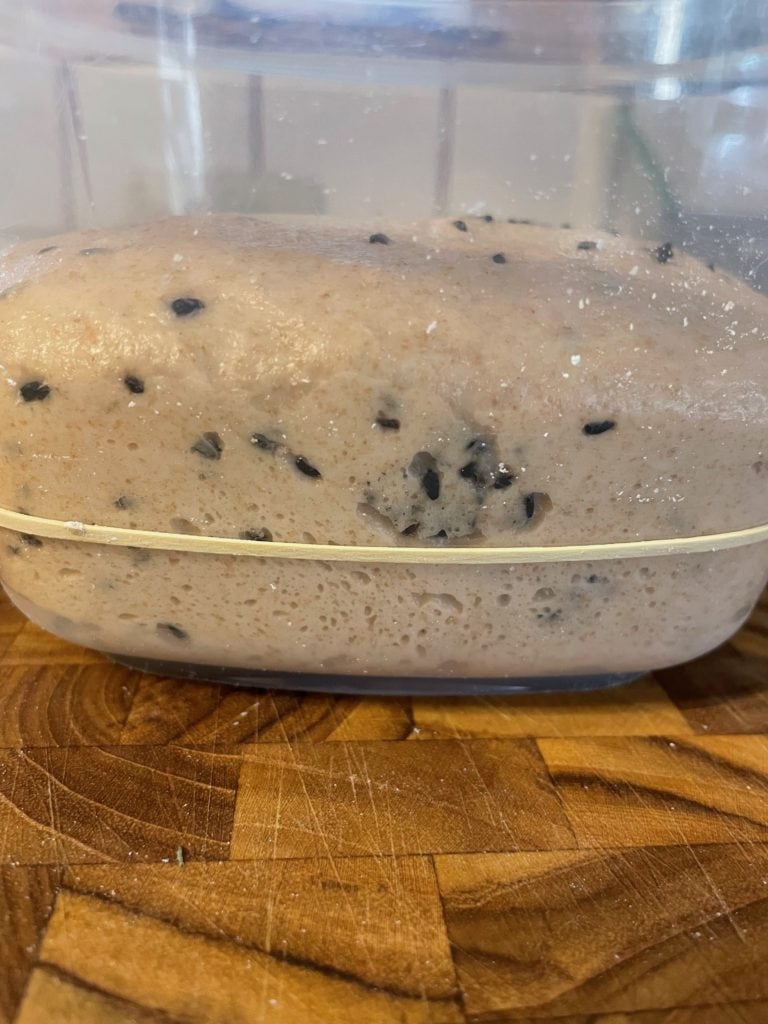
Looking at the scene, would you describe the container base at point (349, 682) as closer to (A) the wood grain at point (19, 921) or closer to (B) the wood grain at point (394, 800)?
(B) the wood grain at point (394, 800)

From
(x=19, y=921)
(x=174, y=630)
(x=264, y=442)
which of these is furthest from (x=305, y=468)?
(x=19, y=921)

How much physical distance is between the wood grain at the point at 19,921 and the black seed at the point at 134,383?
0.23m

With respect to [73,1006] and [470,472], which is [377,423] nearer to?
[470,472]

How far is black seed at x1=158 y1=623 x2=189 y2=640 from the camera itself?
466mm

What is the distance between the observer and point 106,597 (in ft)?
1.50

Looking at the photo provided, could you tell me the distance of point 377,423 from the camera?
40 cm

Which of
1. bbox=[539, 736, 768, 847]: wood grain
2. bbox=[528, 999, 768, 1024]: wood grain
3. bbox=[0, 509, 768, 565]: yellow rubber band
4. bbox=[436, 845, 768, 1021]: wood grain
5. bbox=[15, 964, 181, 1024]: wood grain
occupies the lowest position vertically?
bbox=[539, 736, 768, 847]: wood grain

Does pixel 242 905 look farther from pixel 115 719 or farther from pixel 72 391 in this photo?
pixel 72 391

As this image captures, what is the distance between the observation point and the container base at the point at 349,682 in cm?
50

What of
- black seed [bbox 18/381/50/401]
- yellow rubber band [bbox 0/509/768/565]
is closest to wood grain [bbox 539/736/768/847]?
yellow rubber band [bbox 0/509/768/565]

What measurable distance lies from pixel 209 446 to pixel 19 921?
0.75 ft

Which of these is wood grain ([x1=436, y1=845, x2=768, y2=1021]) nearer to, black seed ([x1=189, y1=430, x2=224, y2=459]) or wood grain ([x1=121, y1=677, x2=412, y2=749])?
wood grain ([x1=121, y1=677, x2=412, y2=749])

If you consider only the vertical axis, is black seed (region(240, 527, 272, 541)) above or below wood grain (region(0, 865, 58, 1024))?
above

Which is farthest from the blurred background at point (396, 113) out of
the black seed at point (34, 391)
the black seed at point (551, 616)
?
the black seed at point (551, 616)
